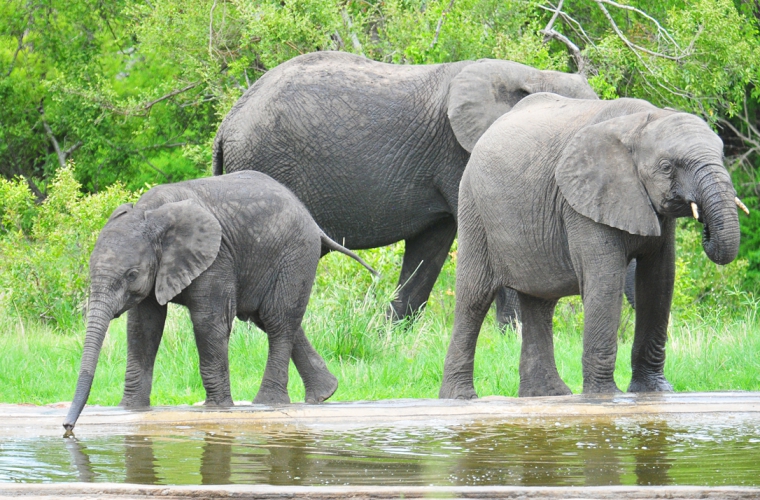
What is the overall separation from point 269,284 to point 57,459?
258 centimetres

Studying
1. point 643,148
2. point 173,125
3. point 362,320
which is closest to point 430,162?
point 362,320

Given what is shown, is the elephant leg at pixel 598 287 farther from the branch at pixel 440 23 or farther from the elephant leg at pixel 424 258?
the branch at pixel 440 23

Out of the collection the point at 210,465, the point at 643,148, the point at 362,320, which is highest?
the point at 643,148

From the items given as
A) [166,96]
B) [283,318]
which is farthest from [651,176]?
[166,96]

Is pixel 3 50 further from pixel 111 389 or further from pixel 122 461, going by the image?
pixel 122 461

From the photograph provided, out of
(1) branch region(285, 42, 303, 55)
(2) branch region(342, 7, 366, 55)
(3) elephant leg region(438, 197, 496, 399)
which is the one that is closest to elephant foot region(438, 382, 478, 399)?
(3) elephant leg region(438, 197, 496, 399)

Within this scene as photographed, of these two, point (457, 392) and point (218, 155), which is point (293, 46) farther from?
point (457, 392)

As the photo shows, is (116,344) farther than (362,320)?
Yes

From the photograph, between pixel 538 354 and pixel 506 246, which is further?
pixel 538 354

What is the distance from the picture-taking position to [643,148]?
266 inches

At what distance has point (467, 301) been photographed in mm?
7809

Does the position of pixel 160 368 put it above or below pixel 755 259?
below

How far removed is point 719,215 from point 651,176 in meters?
0.56

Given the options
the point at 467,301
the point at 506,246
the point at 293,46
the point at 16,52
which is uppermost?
the point at 16,52
